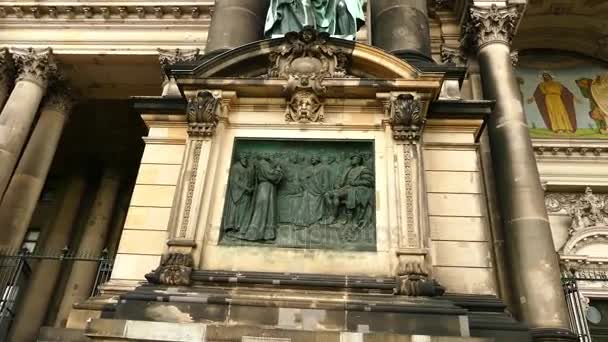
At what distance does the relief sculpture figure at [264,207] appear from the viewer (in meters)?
7.80

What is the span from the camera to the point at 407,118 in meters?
8.32

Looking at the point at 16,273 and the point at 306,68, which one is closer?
the point at 306,68

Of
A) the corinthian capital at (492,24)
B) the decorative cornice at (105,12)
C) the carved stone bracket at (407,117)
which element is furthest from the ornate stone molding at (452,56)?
the decorative cornice at (105,12)

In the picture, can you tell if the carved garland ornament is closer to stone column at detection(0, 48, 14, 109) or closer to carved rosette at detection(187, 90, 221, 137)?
carved rosette at detection(187, 90, 221, 137)

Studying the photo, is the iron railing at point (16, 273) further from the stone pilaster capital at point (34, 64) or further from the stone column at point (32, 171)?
the stone pilaster capital at point (34, 64)

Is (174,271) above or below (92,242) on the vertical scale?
below

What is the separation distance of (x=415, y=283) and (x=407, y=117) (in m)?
2.80

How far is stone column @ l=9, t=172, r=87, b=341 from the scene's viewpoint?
62.3 ft

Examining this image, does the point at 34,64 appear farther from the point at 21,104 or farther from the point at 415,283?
the point at 415,283

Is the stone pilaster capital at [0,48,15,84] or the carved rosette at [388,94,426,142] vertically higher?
the stone pilaster capital at [0,48,15,84]

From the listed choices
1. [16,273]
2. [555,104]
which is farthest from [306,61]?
[555,104]

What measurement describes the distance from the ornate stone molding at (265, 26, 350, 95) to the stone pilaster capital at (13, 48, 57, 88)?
1218cm

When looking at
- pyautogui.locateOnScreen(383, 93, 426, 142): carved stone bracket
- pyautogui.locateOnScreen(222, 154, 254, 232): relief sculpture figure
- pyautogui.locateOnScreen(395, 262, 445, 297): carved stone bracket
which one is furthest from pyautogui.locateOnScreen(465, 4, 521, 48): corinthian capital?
pyautogui.locateOnScreen(395, 262, 445, 297): carved stone bracket

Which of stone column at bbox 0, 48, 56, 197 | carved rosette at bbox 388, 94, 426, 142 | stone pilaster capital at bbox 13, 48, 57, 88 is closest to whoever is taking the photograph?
carved rosette at bbox 388, 94, 426, 142
